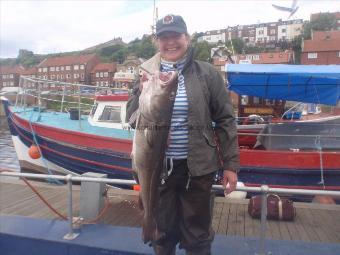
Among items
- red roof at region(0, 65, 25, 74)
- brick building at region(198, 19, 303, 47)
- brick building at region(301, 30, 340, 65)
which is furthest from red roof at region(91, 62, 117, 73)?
brick building at region(301, 30, 340, 65)

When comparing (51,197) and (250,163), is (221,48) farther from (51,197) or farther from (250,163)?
(51,197)

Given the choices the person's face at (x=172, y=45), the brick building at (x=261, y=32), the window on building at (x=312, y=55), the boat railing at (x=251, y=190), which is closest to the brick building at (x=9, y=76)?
the brick building at (x=261, y=32)

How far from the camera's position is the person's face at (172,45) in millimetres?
2529

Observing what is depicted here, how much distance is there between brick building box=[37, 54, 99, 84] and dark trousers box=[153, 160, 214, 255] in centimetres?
8894

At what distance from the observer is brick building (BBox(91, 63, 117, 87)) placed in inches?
3260

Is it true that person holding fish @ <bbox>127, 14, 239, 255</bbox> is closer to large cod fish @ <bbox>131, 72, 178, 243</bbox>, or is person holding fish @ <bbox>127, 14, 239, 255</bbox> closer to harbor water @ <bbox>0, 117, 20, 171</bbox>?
large cod fish @ <bbox>131, 72, 178, 243</bbox>

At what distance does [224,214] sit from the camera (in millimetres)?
5539

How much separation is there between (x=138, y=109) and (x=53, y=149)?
27.3 ft

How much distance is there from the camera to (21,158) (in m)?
12.0

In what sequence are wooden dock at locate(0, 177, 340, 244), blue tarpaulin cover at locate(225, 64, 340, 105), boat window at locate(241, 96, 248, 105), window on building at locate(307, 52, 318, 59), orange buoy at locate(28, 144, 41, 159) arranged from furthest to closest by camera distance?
window on building at locate(307, 52, 318, 59) → boat window at locate(241, 96, 248, 105) → orange buoy at locate(28, 144, 41, 159) → blue tarpaulin cover at locate(225, 64, 340, 105) → wooden dock at locate(0, 177, 340, 244)

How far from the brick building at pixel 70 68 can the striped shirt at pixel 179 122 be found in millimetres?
88987

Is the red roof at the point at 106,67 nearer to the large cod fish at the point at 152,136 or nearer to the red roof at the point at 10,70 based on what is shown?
the red roof at the point at 10,70

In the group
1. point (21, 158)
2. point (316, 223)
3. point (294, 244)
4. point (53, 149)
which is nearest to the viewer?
point (294, 244)

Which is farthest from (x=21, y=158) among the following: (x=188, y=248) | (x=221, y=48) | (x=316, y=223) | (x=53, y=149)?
(x=188, y=248)
